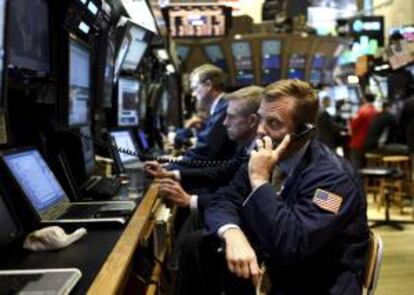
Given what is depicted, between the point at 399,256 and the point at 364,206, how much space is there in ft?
14.5

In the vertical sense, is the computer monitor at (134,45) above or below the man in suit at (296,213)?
above

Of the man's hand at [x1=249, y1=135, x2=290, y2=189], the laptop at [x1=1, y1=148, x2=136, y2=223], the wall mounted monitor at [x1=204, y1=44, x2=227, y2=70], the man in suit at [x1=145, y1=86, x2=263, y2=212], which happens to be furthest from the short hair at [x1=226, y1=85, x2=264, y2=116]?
the wall mounted monitor at [x1=204, y1=44, x2=227, y2=70]

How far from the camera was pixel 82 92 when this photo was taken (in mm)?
3533

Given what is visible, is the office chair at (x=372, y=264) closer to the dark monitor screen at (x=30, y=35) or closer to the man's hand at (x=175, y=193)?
the dark monitor screen at (x=30, y=35)

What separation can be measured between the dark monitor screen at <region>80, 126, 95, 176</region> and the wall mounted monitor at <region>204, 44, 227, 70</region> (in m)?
16.8

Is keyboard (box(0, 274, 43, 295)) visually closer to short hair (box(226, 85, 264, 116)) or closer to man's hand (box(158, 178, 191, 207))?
man's hand (box(158, 178, 191, 207))

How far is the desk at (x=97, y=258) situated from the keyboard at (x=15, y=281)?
0.38 feet

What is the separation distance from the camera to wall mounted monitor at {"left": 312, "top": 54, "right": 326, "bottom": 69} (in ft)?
66.9

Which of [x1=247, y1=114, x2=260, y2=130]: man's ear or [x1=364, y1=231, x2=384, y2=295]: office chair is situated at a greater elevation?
[x1=247, y1=114, x2=260, y2=130]: man's ear

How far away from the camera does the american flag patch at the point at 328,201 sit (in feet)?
6.70

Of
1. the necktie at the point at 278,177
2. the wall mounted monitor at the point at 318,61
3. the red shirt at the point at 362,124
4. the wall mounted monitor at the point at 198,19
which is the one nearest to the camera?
the necktie at the point at 278,177

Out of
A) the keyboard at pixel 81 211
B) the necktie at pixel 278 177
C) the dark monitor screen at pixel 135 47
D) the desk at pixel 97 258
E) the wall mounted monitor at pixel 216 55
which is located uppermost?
the wall mounted monitor at pixel 216 55

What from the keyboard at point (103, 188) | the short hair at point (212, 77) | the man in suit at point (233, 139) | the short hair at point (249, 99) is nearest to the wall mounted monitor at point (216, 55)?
the short hair at point (212, 77)

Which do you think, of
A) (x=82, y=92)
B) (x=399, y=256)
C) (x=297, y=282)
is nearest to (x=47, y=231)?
(x=297, y=282)
